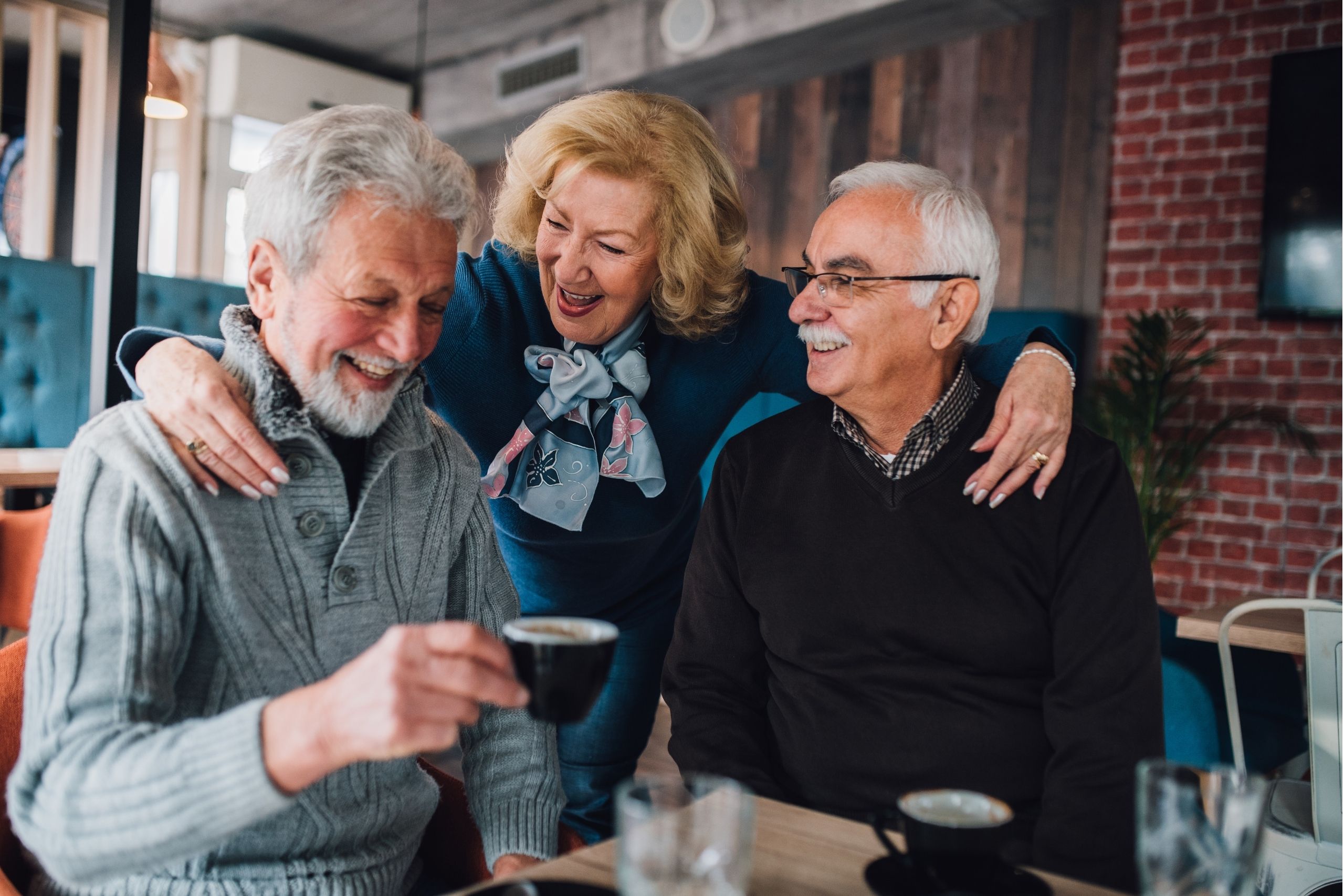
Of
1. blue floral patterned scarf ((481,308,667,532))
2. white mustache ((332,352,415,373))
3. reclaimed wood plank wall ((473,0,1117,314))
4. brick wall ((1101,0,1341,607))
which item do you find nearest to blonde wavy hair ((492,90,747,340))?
blue floral patterned scarf ((481,308,667,532))

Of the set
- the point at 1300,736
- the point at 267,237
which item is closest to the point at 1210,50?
the point at 1300,736

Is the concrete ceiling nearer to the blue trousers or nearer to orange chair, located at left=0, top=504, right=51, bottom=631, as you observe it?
orange chair, located at left=0, top=504, right=51, bottom=631

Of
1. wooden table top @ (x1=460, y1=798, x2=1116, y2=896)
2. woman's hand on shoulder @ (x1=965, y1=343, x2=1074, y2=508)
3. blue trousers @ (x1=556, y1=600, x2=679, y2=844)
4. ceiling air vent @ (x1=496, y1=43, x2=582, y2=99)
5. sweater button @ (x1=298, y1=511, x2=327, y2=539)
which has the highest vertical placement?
ceiling air vent @ (x1=496, y1=43, x2=582, y2=99)

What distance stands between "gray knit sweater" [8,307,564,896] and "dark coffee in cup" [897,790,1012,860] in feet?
1.76

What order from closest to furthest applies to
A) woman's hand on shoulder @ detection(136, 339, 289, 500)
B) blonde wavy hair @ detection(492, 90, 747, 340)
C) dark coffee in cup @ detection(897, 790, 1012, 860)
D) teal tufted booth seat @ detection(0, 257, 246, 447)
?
dark coffee in cup @ detection(897, 790, 1012, 860), woman's hand on shoulder @ detection(136, 339, 289, 500), blonde wavy hair @ detection(492, 90, 747, 340), teal tufted booth seat @ detection(0, 257, 246, 447)

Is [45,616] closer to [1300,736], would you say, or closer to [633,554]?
[633,554]

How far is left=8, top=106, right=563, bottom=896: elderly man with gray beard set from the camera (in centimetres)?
90

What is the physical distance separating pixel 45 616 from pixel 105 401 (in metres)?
1.25

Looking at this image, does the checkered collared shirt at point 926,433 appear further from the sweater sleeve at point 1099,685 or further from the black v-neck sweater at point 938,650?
the sweater sleeve at point 1099,685

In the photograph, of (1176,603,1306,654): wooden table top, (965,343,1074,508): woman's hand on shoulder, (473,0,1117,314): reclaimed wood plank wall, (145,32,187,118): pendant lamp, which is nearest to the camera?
(965,343,1074,508): woman's hand on shoulder

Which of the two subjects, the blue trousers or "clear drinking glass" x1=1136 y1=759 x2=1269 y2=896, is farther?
the blue trousers

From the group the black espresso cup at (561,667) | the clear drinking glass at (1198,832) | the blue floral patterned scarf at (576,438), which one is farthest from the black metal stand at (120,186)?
the clear drinking glass at (1198,832)

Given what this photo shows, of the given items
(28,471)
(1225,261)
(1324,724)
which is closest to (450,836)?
(1324,724)

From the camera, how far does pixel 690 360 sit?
76.5 inches
